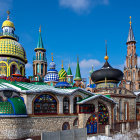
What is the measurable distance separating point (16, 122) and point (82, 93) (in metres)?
9.37

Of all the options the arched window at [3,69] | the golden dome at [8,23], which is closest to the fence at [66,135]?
the arched window at [3,69]

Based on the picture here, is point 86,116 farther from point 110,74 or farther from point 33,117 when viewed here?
point 110,74

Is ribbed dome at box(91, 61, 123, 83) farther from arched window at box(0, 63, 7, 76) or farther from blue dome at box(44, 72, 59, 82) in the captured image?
arched window at box(0, 63, 7, 76)

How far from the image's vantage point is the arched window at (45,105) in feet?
73.5

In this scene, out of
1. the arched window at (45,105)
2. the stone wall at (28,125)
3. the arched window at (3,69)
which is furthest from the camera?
Result: the arched window at (3,69)

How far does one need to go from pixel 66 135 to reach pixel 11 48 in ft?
70.1

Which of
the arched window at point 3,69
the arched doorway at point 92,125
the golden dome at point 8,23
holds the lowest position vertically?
the arched doorway at point 92,125

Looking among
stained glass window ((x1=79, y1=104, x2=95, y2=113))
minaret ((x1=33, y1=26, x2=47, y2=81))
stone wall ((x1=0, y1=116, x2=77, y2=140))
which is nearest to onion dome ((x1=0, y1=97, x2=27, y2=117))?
stone wall ((x1=0, y1=116, x2=77, y2=140))

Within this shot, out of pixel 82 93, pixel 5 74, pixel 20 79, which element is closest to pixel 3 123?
pixel 20 79

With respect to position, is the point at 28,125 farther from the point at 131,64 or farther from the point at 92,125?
the point at 131,64

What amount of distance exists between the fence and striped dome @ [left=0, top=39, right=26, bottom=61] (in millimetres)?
20507

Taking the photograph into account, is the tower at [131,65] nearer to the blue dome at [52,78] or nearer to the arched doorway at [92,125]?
the blue dome at [52,78]

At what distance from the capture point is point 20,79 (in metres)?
27.0

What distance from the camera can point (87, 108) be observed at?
1005 inches
